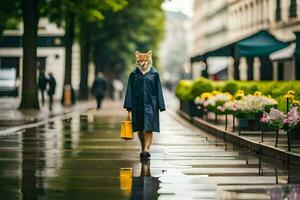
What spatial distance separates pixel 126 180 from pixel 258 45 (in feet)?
75.4

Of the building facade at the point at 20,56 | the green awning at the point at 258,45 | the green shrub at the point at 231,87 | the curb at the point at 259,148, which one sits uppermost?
the building facade at the point at 20,56

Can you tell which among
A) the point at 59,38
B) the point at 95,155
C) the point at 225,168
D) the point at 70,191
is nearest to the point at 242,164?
the point at 225,168

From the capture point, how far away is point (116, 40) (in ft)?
217

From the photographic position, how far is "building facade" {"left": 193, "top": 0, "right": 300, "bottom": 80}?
4859 centimetres

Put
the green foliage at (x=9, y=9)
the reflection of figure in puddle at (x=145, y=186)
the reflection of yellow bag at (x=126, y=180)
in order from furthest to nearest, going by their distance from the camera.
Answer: the green foliage at (x=9, y=9) → the reflection of yellow bag at (x=126, y=180) → the reflection of figure in puddle at (x=145, y=186)

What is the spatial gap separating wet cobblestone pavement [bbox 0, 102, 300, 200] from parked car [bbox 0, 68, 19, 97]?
148 feet

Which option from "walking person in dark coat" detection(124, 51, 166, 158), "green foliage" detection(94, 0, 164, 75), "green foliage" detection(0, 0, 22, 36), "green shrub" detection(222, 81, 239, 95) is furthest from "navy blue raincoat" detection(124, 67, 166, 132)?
"green foliage" detection(94, 0, 164, 75)

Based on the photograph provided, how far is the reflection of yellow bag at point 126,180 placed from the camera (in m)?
11.6

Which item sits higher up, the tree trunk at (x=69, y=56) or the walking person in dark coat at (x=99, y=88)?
the tree trunk at (x=69, y=56)

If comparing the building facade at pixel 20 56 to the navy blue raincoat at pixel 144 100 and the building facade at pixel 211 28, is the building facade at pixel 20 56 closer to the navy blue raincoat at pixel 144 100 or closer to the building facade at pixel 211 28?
the building facade at pixel 211 28

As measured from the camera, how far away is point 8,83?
67375 mm

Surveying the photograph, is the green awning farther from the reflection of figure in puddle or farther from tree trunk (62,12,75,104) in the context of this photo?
the reflection of figure in puddle

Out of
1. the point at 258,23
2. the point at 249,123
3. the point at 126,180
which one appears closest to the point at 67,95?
the point at 258,23

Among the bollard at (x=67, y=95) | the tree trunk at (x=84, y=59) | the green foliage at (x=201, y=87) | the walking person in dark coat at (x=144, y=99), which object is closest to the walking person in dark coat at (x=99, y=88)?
the bollard at (x=67, y=95)
